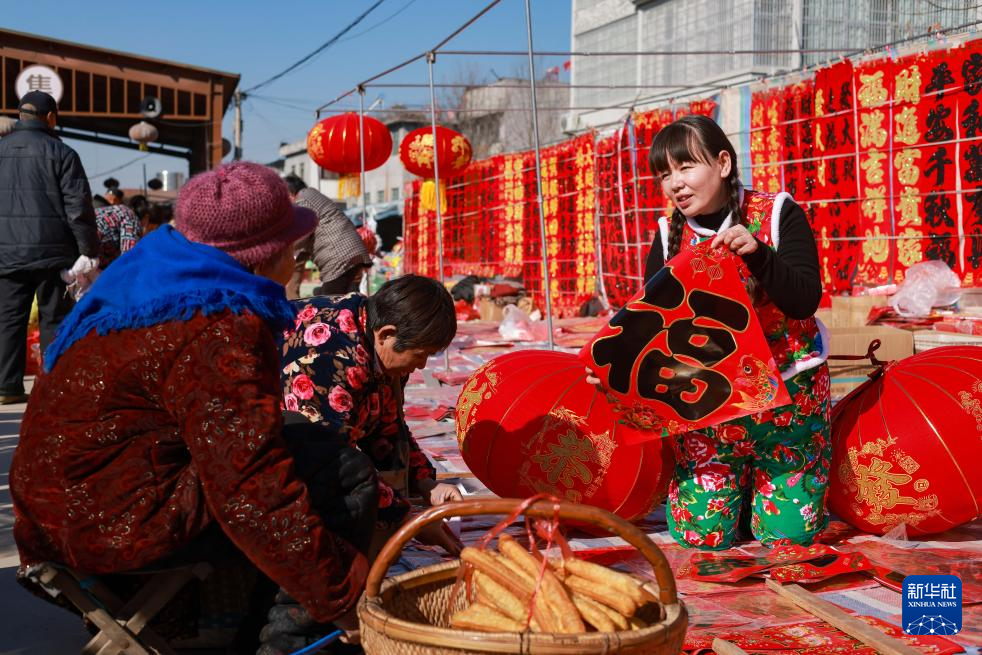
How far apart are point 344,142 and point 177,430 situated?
9297 mm

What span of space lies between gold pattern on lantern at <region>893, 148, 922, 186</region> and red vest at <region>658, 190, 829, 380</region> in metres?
4.89

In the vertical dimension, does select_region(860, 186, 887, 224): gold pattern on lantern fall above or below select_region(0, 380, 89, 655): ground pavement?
above

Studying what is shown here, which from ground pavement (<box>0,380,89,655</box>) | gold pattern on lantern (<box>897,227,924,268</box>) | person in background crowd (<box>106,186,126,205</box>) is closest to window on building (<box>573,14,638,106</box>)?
person in background crowd (<box>106,186,126,205</box>)

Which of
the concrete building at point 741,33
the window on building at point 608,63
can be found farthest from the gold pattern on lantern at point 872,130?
the window on building at point 608,63

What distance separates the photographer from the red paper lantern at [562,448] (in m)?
2.85

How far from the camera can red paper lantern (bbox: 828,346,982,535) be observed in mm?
2703

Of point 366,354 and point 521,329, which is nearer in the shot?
point 366,354

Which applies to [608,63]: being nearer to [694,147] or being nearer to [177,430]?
[694,147]

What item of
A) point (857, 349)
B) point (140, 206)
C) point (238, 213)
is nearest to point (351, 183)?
point (140, 206)

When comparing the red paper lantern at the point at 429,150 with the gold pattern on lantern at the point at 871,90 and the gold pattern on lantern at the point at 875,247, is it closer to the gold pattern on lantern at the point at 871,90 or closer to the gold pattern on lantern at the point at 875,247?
the gold pattern on lantern at the point at 871,90

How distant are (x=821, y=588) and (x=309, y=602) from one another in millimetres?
1352

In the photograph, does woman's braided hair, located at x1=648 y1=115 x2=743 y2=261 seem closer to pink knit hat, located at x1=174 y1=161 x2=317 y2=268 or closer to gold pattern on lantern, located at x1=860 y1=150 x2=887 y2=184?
pink knit hat, located at x1=174 y1=161 x2=317 y2=268

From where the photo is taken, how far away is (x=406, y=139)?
11773 mm

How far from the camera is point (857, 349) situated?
15.8ft
